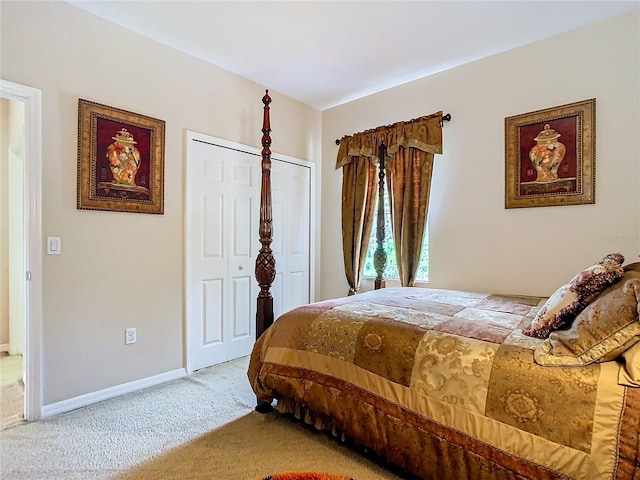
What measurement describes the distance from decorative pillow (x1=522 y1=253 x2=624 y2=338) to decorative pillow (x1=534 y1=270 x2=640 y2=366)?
0.28 ft

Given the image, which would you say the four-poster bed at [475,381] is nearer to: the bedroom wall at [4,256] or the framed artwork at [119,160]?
the framed artwork at [119,160]

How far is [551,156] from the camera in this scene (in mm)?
2621

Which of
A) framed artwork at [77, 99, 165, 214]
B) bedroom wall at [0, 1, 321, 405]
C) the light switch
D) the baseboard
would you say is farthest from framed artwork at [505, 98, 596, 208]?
the light switch

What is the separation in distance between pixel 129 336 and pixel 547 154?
11.3ft

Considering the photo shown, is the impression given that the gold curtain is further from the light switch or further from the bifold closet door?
the light switch

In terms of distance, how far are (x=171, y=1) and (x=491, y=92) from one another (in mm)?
2520

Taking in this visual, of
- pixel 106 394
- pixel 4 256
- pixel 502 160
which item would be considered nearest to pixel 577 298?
pixel 502 160

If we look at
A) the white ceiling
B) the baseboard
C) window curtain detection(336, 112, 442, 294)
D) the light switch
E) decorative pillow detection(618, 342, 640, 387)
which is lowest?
the baseboard

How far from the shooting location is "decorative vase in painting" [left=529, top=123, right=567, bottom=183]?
A: 102 inches

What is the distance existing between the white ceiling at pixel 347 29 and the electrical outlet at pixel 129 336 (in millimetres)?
2222

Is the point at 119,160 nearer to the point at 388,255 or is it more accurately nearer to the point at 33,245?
the point at 33,245

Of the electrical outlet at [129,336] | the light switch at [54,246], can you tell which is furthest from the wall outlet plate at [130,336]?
the light switch at [54,246]

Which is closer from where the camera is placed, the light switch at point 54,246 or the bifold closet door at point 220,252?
the light switch at point 54,246

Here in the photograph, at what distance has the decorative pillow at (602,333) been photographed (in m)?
1.18
